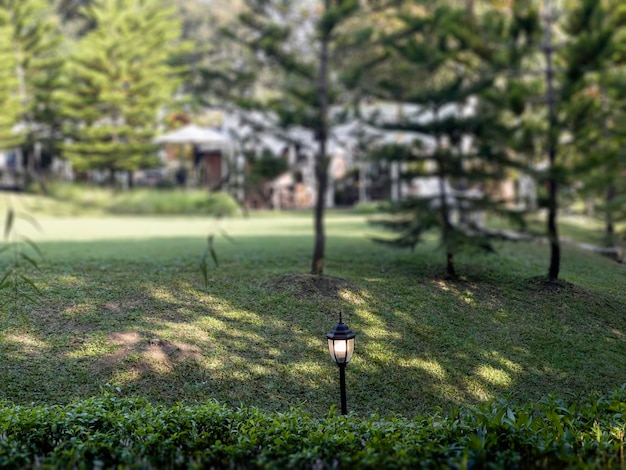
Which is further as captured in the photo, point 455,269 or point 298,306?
point 455,269

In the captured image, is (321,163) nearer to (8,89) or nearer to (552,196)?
(552,196)

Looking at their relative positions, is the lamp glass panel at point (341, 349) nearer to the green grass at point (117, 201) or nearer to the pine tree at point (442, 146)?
the pine tree at point (442, 146)

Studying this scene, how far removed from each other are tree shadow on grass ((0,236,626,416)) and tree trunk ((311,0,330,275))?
0.24 m

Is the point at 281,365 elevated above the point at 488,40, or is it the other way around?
the point at 488,40

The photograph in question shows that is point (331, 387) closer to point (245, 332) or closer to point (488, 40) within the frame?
point (245, 332)

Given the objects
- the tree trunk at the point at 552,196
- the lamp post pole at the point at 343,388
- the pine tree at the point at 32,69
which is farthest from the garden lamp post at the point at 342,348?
the pine tree at the point at 32,69

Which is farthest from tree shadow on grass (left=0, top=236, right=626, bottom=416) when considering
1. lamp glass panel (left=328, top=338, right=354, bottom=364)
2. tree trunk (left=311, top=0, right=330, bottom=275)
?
lamp glass panel (left=328, top=338, right=354, bottom=364)

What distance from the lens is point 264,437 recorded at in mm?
5133

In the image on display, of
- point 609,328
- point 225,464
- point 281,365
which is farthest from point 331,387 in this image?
point 609,328

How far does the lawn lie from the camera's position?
22.0ft

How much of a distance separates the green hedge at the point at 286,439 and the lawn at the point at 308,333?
0.72 m

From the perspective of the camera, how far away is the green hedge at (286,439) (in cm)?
459

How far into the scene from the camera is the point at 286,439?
16.6 ft

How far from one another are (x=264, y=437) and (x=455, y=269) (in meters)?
4.91
